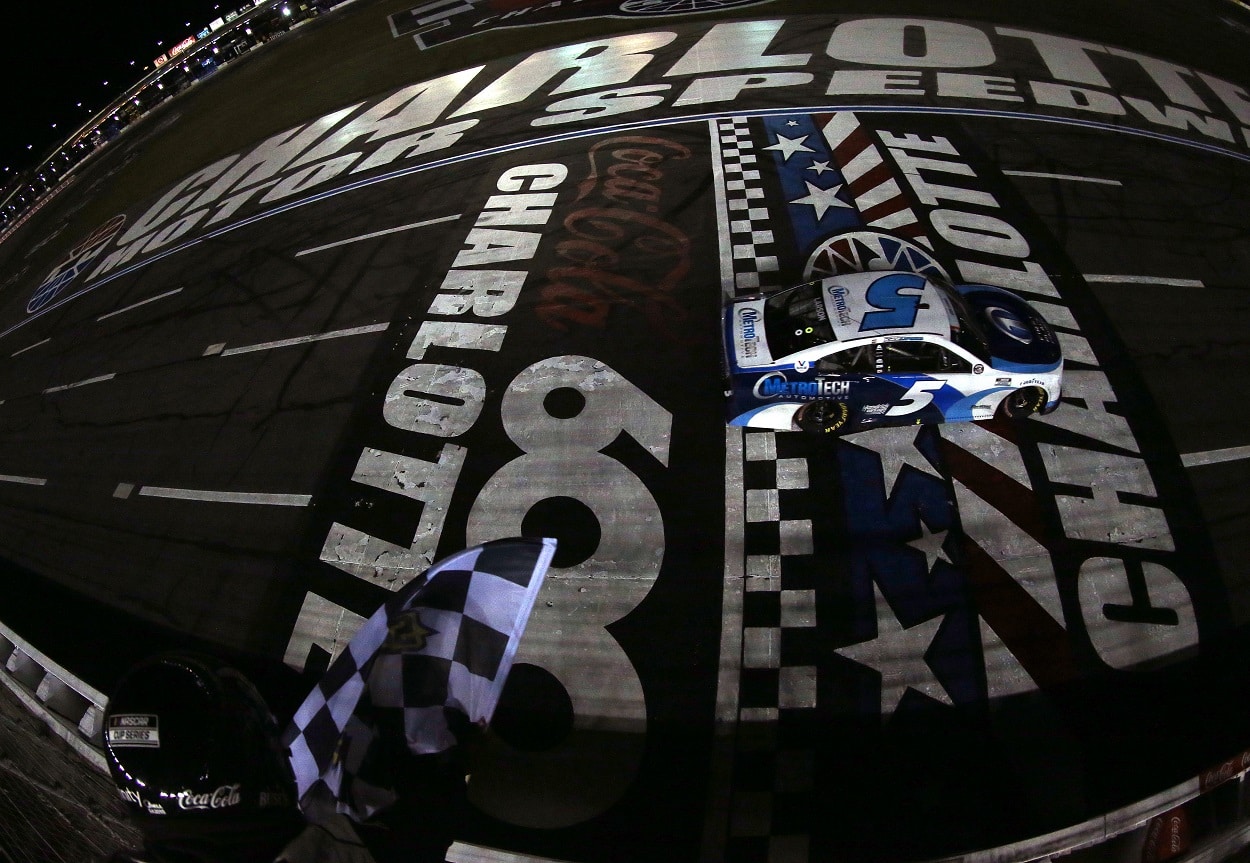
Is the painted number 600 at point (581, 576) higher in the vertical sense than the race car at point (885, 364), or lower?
lower

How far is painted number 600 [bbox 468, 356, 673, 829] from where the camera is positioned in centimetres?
445

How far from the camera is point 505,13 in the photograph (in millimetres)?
14117

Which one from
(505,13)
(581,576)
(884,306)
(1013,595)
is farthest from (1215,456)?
(505,13)

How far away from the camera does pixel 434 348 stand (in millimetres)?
7148

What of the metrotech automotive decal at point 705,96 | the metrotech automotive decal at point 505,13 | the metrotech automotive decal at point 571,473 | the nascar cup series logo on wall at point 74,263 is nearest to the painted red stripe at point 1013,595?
the metrotech automotive decal at point 571,473

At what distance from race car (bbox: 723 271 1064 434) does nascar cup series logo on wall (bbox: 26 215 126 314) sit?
421 inches

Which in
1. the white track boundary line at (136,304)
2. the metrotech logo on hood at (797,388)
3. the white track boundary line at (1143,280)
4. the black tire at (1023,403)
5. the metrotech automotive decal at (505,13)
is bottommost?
the metrotech logo on hood at (797,388)

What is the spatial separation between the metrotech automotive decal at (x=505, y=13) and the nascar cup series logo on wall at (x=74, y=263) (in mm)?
7031

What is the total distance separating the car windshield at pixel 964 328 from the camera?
19.0 ft

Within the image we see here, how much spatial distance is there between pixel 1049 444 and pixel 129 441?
940cm

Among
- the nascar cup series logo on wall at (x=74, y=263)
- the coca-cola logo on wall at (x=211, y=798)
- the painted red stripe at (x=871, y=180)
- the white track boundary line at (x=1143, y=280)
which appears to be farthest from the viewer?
the nascar cup series logo on wall at (x=74, y=263)

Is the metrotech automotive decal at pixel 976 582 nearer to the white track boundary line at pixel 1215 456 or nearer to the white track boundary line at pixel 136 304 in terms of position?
the white track boundary line at pixel 1215 456

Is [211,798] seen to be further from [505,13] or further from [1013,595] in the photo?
[505,13]

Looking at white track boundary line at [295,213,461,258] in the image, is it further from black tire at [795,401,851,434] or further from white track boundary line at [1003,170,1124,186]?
white track boundary line at [1003,170,1124,186]
